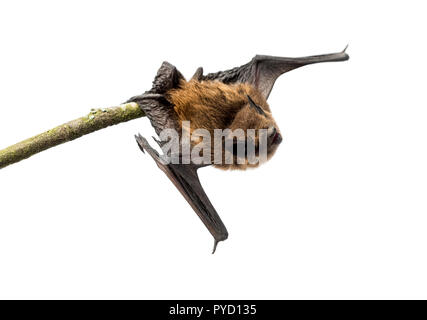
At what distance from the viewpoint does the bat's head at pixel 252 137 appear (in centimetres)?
435

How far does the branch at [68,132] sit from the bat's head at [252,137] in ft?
3.38

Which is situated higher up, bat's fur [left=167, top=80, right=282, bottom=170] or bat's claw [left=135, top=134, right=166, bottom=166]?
bat's fur [left=167, top=80, right=282, bottom=170]

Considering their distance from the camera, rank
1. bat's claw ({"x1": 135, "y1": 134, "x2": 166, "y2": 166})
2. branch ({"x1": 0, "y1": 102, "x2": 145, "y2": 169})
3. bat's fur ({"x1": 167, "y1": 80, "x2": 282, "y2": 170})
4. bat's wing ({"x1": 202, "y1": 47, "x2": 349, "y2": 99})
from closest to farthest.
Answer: branch ({"x1": 0, "y1": 102, "x2": 145, "y2": 169}) < bat's fur ({"x1": 167, "y1": 80, "x2": 282, "y2": 170}) < bat's claw ({"x1": 135, "y1": 134, "x2": 166, "y2": 166}) < bat's wing ({"x1": 202, "y1": 47, "x2": 349, "y2": 99})

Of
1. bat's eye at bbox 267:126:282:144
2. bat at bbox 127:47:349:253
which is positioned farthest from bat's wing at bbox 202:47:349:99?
bat's eye at bbox 267:126:282:144

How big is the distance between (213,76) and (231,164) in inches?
41.8

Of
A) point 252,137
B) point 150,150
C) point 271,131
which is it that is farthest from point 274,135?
point 150,150

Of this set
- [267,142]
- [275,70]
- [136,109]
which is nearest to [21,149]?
[136,109]

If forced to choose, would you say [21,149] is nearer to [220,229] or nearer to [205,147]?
[205,147]

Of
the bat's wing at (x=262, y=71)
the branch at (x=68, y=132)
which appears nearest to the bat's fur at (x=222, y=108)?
the bat's wing at (x=262, y=71)

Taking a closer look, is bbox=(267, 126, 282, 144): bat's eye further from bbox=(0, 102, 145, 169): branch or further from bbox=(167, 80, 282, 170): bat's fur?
bbox=(0, 102, 145, 169): branch

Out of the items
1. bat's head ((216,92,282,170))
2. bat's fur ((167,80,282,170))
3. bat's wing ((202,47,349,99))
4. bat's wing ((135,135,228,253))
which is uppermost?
bat's wing ((202,47,349,99))

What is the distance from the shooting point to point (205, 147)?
14.8 feet

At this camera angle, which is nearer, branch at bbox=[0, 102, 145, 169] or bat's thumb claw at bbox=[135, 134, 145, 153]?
branch at bbox=[0, 102, 145, 169]

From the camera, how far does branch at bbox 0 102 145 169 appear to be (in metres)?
4.28
